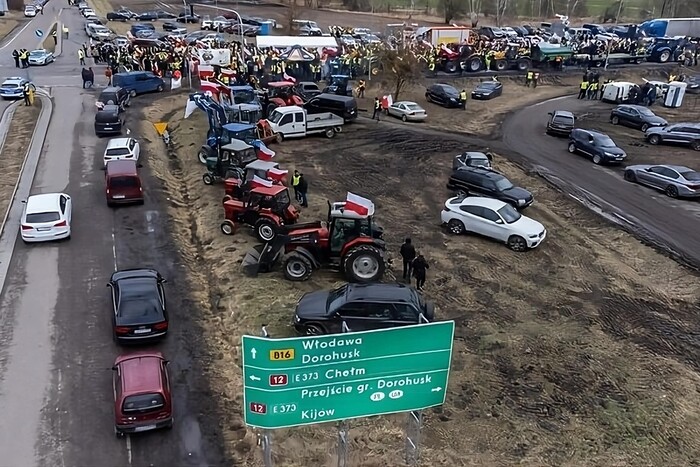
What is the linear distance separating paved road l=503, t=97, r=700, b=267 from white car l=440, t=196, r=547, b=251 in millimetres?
5015

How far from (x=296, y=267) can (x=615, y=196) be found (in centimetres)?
1667

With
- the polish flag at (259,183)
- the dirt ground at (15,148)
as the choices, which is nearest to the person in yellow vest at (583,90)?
the polish flag at (259,183)

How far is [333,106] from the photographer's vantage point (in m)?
35.7

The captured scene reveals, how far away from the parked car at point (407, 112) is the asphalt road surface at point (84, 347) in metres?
18.0

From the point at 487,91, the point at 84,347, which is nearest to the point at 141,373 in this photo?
the point at 84,347

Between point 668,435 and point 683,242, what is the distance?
12.4 m

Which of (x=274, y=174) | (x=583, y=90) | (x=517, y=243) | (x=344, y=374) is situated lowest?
(x=517, y=243)

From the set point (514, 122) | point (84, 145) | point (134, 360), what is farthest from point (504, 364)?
point (514, 122)

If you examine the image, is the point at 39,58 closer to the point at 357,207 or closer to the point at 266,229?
the point at 266,229

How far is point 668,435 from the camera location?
13.2 metres

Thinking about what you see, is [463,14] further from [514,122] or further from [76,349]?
[76,349]

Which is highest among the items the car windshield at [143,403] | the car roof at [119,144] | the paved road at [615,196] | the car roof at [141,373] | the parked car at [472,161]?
the car roof at [119,144]

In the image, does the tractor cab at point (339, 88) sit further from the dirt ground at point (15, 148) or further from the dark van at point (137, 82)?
the dirt ground at point (15, 148)

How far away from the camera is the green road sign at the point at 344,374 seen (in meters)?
9.52
